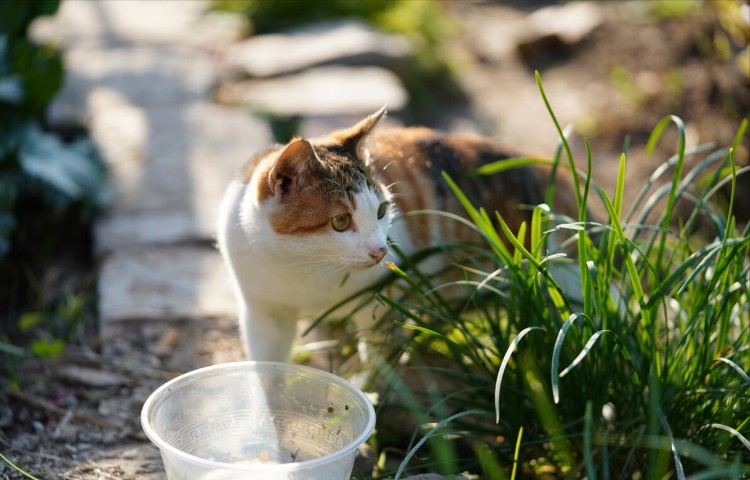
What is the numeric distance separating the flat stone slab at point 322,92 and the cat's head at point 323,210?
299 cm

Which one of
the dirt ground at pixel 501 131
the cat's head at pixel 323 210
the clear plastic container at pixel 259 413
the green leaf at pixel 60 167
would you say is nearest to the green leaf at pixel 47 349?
the dirt ground at pixel 501 131

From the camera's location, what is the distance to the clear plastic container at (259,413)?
2.43 meters

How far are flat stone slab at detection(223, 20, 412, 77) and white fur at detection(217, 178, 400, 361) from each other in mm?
3814

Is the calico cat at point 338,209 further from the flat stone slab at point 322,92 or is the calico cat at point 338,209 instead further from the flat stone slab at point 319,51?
the flat stone slab at point 319,51

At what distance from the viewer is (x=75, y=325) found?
377cm

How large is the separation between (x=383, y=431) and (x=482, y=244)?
0.77 m

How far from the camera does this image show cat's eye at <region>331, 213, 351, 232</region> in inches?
102

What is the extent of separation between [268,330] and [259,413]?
0.44 metres

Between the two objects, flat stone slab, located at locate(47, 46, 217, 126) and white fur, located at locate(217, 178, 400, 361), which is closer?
white fur, located at locate(217, 178, 400, 361)

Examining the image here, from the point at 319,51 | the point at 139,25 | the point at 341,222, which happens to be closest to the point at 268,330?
the point at 341,222

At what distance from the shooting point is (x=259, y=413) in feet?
8.57

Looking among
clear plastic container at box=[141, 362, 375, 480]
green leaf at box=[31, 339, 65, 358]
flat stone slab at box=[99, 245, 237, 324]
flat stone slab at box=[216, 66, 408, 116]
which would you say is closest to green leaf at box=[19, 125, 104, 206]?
flat stone slab at box=[99, 245, 237, 324]

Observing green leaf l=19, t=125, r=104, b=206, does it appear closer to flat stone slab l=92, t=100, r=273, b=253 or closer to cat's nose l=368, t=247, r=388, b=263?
flat stone slab l=92, t=100, r=273, b=253

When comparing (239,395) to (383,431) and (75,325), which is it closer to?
(383,431)
